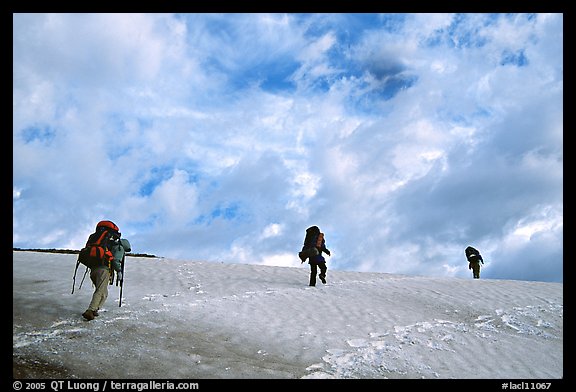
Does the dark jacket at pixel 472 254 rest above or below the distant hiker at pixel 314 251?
above

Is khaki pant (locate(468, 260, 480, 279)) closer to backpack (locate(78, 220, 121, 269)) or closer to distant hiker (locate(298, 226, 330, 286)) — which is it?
distant hiker (locate(298, 226, 330, 286))

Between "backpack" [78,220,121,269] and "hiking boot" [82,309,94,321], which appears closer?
"hiking boot" [82,309,94,321]

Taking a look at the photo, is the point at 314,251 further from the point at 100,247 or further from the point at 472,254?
the point at 472,254

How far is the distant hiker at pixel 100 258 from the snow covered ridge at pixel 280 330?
47cm

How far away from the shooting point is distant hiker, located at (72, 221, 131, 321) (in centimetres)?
934

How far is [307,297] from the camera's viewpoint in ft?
41.9

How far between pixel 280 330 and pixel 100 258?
4454 millimetres

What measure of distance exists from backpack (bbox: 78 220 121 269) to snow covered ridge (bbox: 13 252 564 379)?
1.27 metres

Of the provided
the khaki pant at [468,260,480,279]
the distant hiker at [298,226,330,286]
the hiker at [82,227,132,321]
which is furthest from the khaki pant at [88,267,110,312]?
the khaki pant at [468,260,480,279]

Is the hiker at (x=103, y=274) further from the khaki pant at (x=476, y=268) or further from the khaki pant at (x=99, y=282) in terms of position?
the khaki pant at (x=476, y=268)

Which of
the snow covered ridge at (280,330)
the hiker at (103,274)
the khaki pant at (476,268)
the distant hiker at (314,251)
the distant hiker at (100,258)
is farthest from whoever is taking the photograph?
the khaki pant at (476,268)

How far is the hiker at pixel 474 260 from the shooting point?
2234 cm

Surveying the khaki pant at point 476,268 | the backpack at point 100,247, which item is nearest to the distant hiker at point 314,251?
the backpack at point 100,247
